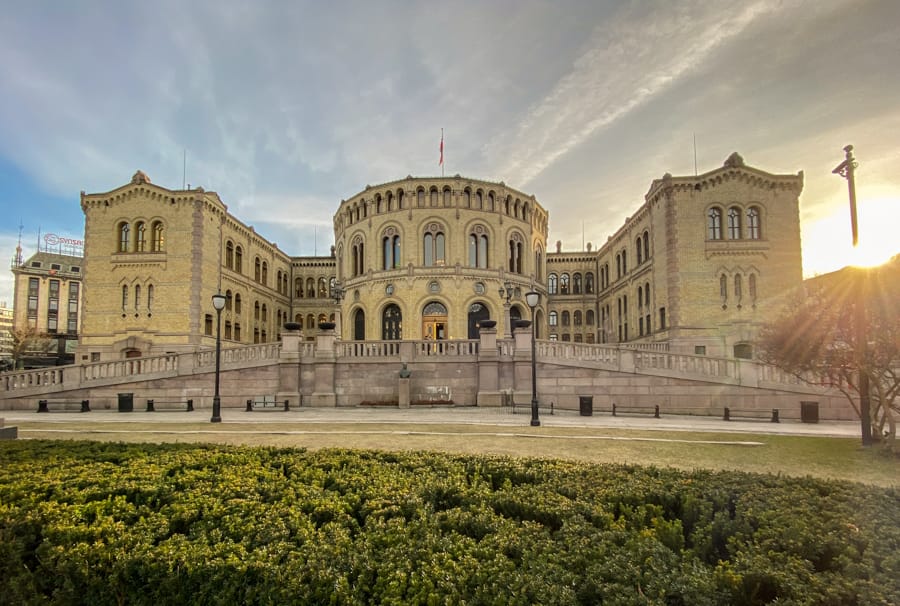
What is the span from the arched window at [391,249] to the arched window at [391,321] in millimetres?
3914

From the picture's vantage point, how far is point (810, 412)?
18.0 meters

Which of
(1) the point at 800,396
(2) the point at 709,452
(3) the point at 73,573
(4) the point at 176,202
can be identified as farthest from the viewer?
(4) the point at 176,202

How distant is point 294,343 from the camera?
78.3 feet

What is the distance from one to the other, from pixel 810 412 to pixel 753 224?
24.3 m

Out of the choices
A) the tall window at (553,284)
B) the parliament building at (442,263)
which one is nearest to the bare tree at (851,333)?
the parliament building at (442,263)

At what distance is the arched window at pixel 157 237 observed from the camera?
4022 cm

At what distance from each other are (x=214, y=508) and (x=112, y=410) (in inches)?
907

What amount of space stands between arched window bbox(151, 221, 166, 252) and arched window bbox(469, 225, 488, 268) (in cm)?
2643

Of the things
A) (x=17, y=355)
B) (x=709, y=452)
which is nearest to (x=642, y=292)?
(x=709, y=452)

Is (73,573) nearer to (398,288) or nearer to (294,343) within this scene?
(294,343)

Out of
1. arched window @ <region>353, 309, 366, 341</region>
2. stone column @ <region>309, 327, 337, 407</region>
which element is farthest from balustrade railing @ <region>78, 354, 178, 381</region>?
arched window @ <region>353, 309, 366, 341</region>

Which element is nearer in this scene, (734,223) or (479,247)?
(734,223)

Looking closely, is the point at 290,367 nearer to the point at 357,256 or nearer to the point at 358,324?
the point at 358,324

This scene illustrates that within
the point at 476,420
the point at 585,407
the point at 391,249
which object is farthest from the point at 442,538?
the point at 391,249
